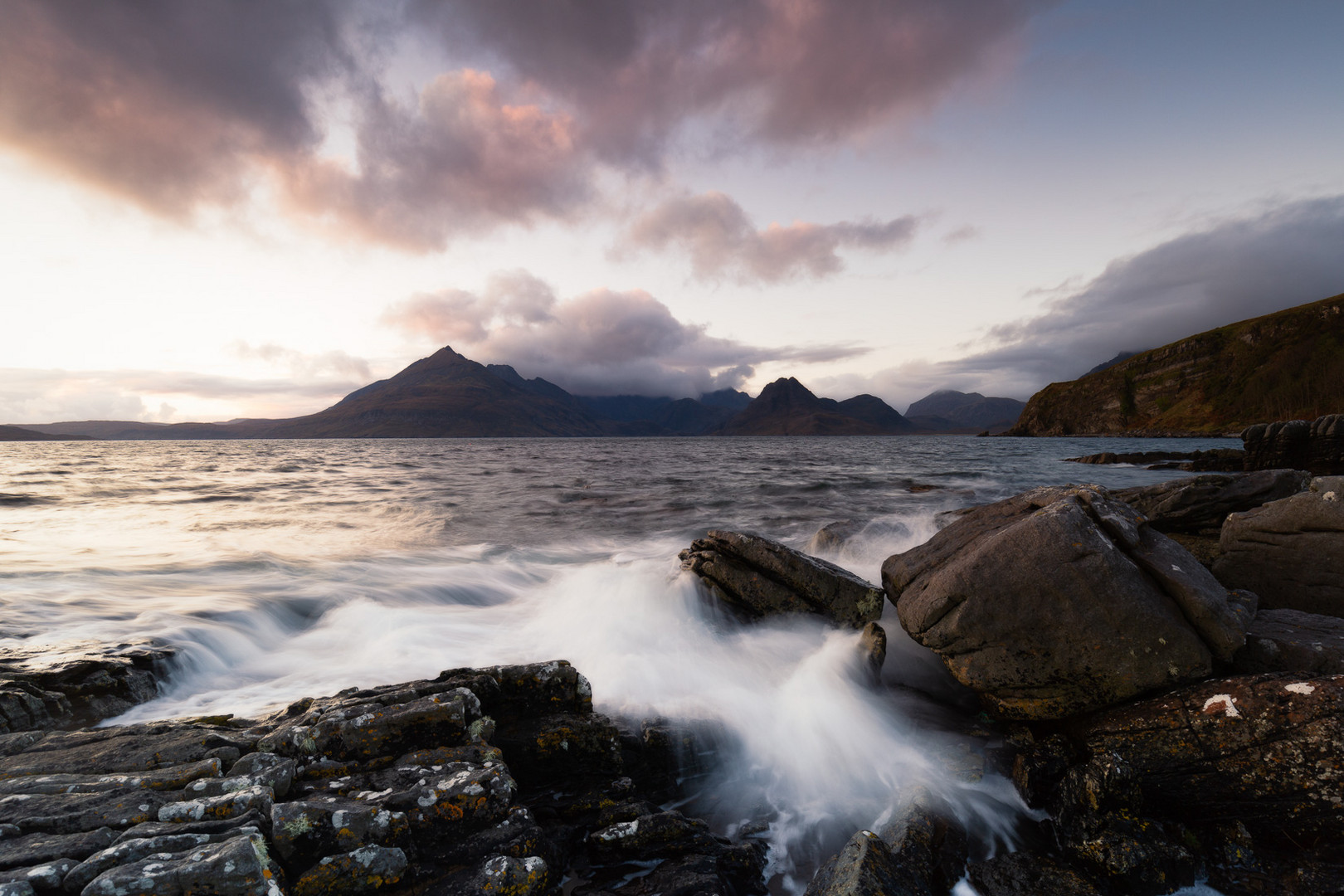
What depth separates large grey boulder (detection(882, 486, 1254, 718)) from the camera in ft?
20.5

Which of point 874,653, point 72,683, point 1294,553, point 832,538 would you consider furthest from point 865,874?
point 832,538

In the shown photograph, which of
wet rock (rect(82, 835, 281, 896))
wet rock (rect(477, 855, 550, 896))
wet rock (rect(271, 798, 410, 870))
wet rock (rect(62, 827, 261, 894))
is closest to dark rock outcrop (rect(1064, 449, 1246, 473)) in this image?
wet rock (rect(477, 855, 550, 896))

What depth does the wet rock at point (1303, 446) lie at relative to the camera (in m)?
32.8

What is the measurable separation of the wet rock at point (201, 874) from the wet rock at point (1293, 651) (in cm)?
1008

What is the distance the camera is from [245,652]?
9633mm

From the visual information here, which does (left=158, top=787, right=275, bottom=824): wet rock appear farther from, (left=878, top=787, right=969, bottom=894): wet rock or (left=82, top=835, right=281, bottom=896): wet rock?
(left=878, top=787, right=969, bottom=894): wet rock

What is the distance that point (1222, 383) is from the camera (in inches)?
A: 5428

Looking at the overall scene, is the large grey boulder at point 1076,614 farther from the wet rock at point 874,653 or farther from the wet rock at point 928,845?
the wet rock at point 928,845

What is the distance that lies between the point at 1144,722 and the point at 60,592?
2014cm

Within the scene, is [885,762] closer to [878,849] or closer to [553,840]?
[878,849]

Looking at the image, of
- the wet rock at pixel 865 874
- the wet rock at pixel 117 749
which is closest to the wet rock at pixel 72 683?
the wet rock at pixel 117 749

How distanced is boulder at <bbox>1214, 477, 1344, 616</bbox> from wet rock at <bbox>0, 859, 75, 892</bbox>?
1448 cm

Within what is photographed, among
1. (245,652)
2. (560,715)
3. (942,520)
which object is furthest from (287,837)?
(942,520)

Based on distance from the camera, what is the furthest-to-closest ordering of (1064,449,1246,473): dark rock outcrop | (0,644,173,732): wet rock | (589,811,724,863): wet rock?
(1064,449,1246,473): dark rock outcrop → (0,644,173,732): wet rock → (589,811,724,863): wet rock
